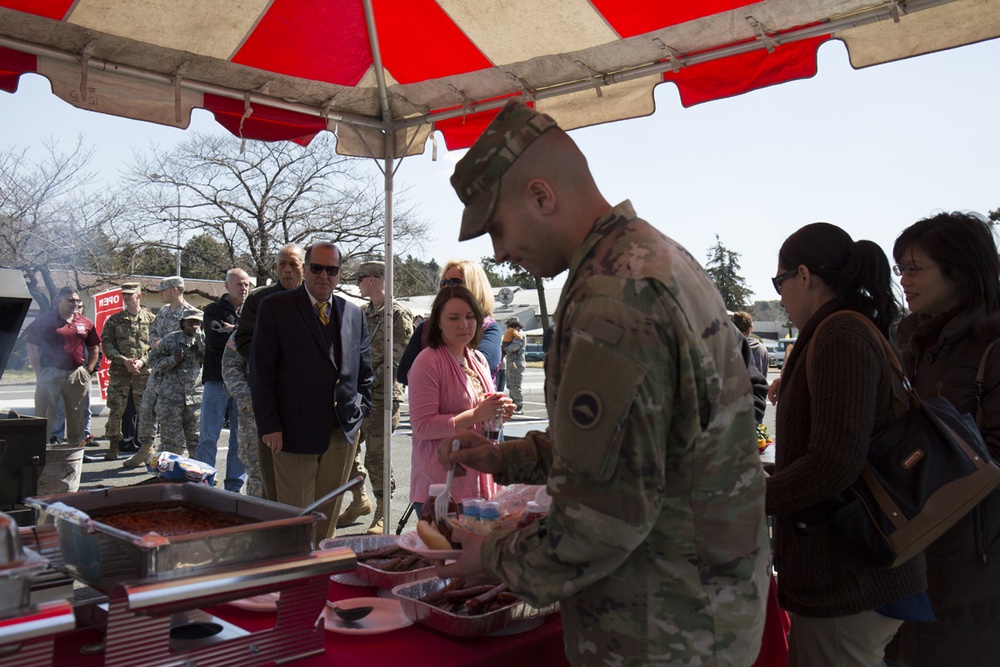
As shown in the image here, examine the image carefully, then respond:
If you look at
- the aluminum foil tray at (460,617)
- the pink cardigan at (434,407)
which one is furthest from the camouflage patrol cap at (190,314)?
the aluminum foil tray at (460,617)

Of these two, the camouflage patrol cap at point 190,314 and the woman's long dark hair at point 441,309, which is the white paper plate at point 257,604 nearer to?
the woman's long dark hair at point 441,309

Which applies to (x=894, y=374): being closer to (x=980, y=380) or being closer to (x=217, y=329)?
(x=980, y=380)

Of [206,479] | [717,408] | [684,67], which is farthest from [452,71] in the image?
[717,408]

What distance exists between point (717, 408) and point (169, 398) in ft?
23.9

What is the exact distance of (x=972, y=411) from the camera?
2.53 metres

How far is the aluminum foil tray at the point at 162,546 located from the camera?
1.45 metres

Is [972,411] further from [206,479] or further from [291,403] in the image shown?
[291,403]

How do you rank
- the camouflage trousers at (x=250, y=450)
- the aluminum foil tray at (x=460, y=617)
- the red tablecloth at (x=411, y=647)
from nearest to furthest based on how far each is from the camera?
the red tablecloth at (x=411, y=647)
the aluminum foil tray at (x=460, y=617)
the camouflage trousers at (x=250, y=450)

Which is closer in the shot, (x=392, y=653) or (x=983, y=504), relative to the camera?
(x=392, y=653)

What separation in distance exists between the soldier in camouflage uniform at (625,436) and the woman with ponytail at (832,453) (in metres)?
0.64

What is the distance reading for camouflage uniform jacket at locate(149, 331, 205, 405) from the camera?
7582 mm

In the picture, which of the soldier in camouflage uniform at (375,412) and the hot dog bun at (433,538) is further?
the soldier in camouflage uniform at (375,412)

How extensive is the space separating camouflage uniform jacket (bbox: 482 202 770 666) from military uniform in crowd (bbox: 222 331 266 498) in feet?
13.3

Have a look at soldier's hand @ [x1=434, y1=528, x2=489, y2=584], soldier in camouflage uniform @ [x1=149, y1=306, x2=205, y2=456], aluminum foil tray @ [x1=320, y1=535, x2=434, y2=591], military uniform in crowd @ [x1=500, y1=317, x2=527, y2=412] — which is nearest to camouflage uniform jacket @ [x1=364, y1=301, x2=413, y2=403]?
soldier in camouflage uniform @ [x1=149, y1=306, x2=205, y2=456]
